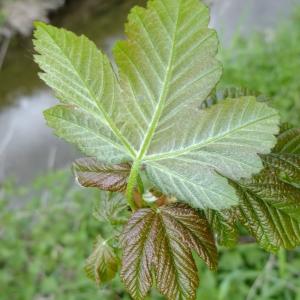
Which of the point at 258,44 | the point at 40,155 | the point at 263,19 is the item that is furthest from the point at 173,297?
the point at 263,19

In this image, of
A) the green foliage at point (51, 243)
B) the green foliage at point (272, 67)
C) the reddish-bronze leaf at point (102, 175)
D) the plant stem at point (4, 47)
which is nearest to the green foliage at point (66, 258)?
the green foliage at point (51, 243)

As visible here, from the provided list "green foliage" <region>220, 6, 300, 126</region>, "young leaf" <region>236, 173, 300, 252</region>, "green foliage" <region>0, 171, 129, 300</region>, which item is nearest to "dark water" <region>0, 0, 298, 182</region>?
"green foliage" <region>220, 6, 300, 126</region>

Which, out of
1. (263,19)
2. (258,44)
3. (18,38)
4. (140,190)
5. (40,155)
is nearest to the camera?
(140,190)

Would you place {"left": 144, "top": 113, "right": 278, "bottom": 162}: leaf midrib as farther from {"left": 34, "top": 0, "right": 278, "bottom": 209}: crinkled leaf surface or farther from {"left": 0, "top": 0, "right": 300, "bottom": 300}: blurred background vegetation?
{"left": 0, "top": 0, "right": 300, "bottom": 300}: blurred background vegetation

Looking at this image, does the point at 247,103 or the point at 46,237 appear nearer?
the point at 247,103

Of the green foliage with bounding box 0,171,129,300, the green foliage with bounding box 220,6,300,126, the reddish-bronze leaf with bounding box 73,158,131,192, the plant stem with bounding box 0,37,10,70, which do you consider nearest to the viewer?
the reddish-bronze leaf with bounding box 73,158,131,192

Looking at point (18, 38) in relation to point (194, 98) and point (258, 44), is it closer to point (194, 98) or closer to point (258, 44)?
point (258, 44)

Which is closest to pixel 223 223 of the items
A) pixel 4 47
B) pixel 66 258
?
pixel 66 258
